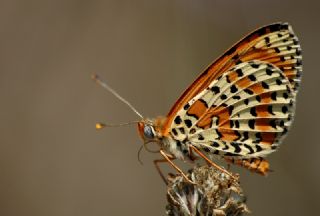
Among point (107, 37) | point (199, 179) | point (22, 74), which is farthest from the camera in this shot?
point (107, 37)

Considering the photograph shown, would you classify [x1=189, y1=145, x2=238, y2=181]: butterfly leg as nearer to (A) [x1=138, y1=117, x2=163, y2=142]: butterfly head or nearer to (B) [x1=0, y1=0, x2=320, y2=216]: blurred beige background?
(A) [x1=138, y1=117, x2=163, y2=142]: butterfly head

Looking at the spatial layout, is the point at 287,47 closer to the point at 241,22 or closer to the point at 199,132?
the point at 199,132

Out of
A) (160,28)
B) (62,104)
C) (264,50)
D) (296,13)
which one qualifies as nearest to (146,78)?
(160,28)

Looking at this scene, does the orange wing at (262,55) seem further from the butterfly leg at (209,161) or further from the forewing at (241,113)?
the butterfly leg at (209,161)

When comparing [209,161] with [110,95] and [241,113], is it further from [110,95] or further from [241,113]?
[110,95]

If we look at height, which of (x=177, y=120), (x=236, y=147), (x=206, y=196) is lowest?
(x=206, y=196)

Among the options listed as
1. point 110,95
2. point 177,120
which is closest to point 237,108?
point 177,120

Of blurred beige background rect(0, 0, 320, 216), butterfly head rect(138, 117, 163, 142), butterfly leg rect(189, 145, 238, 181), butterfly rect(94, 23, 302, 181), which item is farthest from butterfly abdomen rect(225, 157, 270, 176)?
blurred beige background rect(0, 0, 320, 216)
